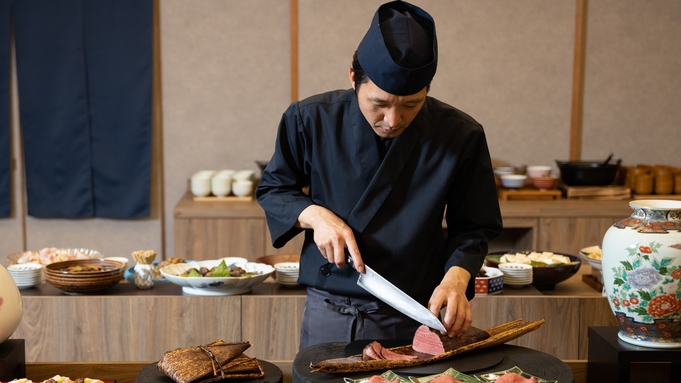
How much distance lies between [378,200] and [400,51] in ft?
1.31

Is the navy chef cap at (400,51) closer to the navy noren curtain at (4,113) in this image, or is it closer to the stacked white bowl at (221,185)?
the stacked white bowl at (221,185)

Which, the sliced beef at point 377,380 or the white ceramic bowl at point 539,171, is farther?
the white ceramic bowl at point 539,171

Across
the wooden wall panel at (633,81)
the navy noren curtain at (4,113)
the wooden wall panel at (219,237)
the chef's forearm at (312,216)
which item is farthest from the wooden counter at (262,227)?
the chef's forearm at (312,216)

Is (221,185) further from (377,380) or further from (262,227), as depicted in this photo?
(377,380)

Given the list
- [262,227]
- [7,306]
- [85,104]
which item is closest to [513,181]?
[262,227]

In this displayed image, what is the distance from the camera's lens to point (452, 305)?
5.90ft

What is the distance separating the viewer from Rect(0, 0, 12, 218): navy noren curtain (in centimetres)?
511

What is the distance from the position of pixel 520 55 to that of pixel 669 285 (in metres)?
3.50

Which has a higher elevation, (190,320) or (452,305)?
(452,305)

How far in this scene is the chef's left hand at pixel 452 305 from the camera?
179 centimetres

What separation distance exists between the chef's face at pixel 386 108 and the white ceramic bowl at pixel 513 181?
10.4ft

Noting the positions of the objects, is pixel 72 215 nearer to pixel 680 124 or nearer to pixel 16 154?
pixel 16 154

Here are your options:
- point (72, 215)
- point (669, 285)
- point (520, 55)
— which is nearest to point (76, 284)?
point (669, 285)

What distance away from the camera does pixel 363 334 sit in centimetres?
204
